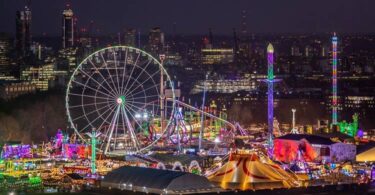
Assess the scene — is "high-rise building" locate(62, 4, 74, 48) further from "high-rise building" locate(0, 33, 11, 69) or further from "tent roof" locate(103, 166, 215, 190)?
"tent roof" locate(103, 166, 215, 190)

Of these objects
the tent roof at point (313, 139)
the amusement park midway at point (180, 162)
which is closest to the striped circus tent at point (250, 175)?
the amusement park midway at point (180, 162)

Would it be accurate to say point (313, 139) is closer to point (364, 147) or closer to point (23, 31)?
point (364, 147)

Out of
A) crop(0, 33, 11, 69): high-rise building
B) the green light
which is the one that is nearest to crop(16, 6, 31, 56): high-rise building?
crop(0, 33, 11, 69): high-rise building

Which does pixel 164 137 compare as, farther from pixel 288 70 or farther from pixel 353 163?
pixel 288 70

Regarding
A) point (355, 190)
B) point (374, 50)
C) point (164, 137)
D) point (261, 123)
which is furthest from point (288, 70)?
point (355, 190)

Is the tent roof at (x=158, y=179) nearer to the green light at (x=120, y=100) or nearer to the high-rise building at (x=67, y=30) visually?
the green light at (x=120, y=100)

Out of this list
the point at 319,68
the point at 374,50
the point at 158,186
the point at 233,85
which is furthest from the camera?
the point at 374,50
